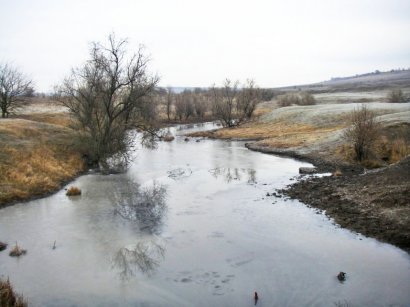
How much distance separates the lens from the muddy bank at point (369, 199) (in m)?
17.6

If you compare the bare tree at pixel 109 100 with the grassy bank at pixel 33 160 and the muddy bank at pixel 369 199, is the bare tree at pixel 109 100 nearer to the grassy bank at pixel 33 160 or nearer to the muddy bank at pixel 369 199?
the grassy bank at pixel 33 160

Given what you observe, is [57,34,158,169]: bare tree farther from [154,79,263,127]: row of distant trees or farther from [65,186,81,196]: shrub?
[154,79,263,127]: row of distant trees

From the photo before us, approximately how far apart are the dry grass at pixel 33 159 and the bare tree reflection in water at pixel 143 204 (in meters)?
4.94

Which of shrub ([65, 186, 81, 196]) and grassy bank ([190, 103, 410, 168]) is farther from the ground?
grassy bank ([190, 103, 410, 168])

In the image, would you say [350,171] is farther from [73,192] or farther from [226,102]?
[226,102]

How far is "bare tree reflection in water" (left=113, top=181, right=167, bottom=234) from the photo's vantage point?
1944cm

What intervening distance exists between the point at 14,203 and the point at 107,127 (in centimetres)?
1358

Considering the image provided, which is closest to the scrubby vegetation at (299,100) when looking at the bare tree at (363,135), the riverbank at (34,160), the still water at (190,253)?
the bare tree at (363,135)

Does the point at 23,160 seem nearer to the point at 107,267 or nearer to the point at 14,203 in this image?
the point at 14,203

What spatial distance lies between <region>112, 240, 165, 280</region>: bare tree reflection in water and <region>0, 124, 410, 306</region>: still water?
37mm

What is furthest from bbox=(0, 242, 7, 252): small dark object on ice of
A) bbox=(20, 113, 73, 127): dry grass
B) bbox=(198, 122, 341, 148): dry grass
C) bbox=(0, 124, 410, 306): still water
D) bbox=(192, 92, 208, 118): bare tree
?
bbox=(192, 92, 208, 118): bare tree

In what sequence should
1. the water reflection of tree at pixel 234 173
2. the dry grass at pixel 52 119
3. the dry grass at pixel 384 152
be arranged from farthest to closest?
1. the dry grass at pixel 52 119
2. the dry grass at pixel 384 152
3. the water reflection of tree at pixel 234 173

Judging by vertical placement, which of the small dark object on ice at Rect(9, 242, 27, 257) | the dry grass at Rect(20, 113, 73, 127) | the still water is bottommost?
the still water

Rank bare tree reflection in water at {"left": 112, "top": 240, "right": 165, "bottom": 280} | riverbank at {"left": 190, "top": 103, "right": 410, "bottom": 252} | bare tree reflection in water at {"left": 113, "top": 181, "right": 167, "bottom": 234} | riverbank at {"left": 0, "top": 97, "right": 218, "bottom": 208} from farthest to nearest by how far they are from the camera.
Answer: riverbank at {"left": 0, "top": 97, "right": 218, "bottom": 208} → bare tree reflection in water at {"left": 113, "top": 181, "right": 167, "bottom": 234} → riverbank at {"left": 190, "top": 103, "right": 410, "bottom": 252} → bare tree reflection in water at {"left": 112, "top": 240, "right": 165, "bottom": 280}
